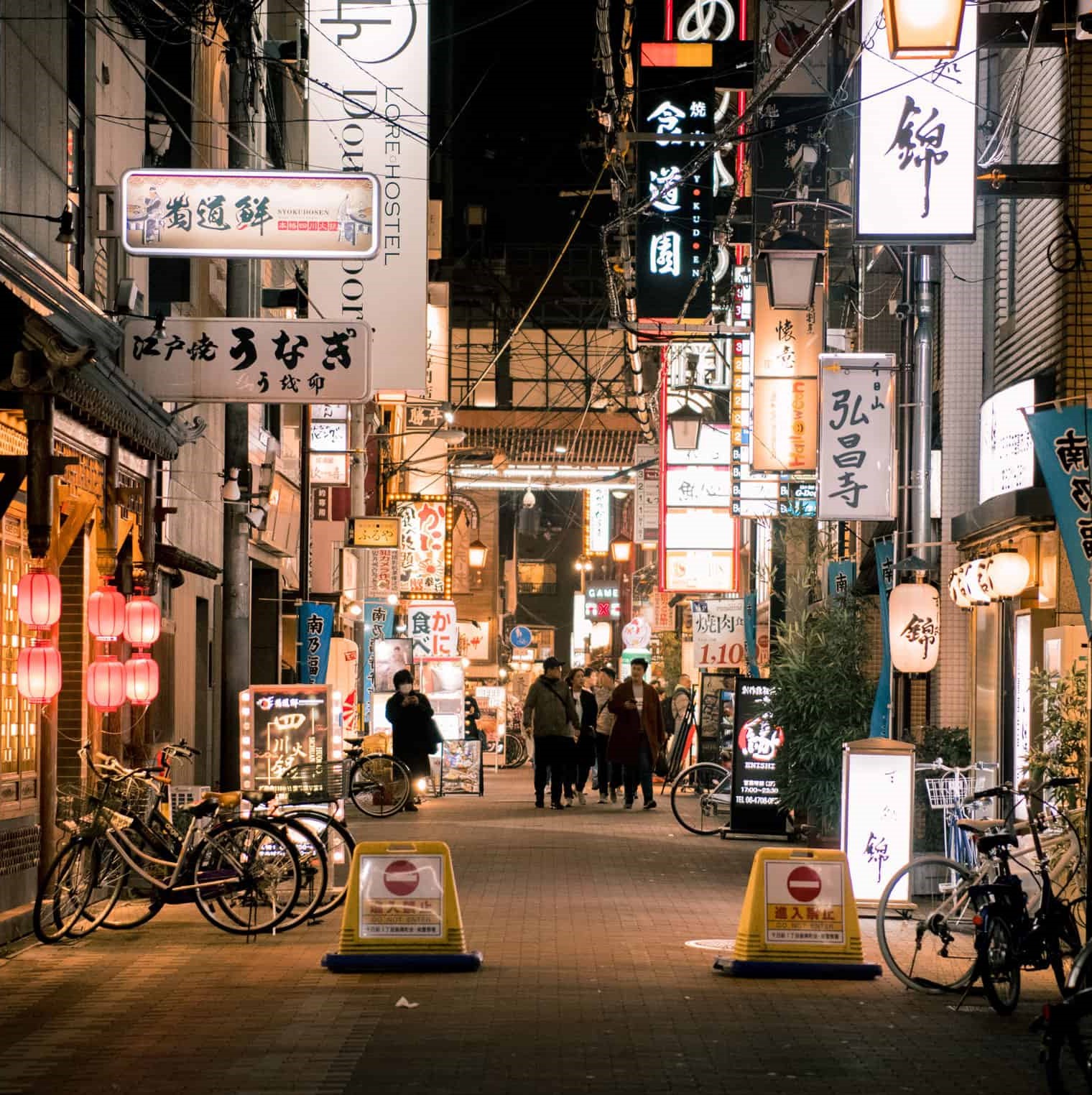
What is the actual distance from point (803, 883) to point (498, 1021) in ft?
8.89

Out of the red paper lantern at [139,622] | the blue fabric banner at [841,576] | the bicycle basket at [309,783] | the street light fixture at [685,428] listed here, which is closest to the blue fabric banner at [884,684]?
the blue fabric banner at [841,576]

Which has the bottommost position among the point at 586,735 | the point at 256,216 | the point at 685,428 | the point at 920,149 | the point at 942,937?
the point at 586,735

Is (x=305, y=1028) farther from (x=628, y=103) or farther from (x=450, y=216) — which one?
(x=450, y=216)

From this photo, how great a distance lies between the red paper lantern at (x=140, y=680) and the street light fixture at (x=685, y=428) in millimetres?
13727

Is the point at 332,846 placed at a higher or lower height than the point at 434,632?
lower

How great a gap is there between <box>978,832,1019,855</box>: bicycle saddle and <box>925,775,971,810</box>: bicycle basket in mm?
4156

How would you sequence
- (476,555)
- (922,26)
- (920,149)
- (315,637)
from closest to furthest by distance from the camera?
(922,26) < (920,149) < (315,637) < (476,555)

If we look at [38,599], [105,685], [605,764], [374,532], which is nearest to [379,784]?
[605,764]

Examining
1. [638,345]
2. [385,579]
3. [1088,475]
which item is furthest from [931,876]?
[385,579]

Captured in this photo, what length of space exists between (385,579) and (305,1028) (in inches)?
1219

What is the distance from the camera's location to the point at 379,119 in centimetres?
1914

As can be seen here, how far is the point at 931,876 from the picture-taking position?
11812 millimetres

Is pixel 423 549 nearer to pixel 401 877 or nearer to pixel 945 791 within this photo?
pixel 945 791

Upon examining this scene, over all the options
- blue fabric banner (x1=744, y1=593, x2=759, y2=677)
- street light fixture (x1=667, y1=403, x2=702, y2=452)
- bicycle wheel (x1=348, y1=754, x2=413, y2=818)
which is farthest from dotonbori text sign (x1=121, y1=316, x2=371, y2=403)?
blue fabric banner (x1=744, y1=593, x2=759, y2=677)
